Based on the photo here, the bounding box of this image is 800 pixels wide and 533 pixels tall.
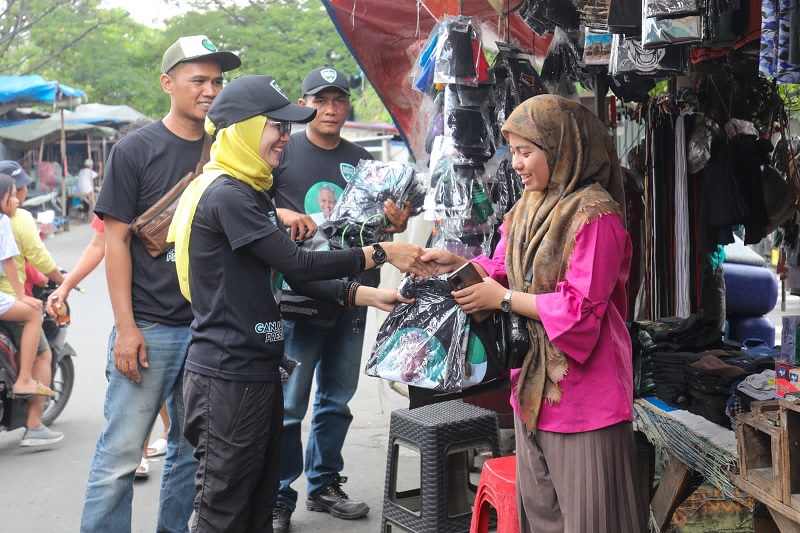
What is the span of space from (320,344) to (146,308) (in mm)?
1147

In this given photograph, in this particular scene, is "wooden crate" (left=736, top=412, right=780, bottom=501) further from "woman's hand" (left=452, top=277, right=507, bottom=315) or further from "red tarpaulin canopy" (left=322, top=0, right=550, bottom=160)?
"red tarpaulin canopy" (left=322, top=0, right=550, bottom=160)

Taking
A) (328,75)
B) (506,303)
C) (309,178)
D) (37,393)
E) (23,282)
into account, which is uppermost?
(328,75)

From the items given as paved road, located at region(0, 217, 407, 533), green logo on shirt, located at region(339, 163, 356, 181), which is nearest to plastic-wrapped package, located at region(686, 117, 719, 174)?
green logo on shirt, located at region(339, 163, 356, 181)

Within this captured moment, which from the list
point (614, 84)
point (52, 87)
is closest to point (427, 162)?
point (614, 84)

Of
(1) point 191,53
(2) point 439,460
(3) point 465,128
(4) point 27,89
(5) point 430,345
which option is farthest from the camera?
(4) point 27,89

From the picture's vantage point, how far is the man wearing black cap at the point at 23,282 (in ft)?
21.1

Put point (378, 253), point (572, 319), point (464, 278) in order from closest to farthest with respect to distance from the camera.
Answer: point (572, 319), point (464, 278), point (378, 253)

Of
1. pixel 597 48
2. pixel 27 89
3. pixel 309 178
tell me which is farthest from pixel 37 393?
pixel 27 89

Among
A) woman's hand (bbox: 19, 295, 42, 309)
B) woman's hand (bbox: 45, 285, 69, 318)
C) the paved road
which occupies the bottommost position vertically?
the paved road

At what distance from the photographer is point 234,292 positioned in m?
3.19

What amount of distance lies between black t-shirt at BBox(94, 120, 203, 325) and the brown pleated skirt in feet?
5.48

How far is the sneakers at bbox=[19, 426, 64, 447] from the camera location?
21.0 feet

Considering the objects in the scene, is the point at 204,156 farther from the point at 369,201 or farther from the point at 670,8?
the point at 670,8

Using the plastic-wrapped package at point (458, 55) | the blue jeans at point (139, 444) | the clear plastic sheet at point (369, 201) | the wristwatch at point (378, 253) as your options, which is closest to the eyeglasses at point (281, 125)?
the wristwatch at point (378, 253)
